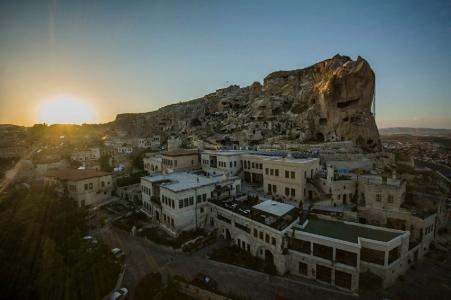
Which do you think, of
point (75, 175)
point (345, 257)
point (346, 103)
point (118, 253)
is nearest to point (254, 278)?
point (345, 257)

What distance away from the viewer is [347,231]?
2225 cm

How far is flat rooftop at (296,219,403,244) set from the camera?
20953mm

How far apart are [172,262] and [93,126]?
162649 mm

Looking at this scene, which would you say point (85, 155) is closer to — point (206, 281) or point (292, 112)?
point (206, 281)

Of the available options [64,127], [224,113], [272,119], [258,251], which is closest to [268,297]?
[258,251]

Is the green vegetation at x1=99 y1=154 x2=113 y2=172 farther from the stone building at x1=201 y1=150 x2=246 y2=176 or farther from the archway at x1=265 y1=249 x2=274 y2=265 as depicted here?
the archway at x1=265 y1=249 x2=274 y2=265

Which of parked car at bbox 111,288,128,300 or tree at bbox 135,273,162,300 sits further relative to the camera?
tree at bbox 135,273,162,300

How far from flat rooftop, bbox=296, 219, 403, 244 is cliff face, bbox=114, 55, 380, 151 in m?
32.3

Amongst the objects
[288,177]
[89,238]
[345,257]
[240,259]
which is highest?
[288,177]

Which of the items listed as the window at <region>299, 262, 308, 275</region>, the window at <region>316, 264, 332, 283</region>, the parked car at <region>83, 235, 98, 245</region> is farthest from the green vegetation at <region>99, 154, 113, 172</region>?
→ the window at <region>316, 264, 332, 283</region>

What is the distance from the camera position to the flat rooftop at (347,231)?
2095 centimetres

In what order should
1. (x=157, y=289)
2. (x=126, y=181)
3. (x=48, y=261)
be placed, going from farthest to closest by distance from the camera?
(x=126, y=181) < (x=48, y=261) < (x=157, y=289)

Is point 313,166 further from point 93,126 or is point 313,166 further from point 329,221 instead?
point 93,126

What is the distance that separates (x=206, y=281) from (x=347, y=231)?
1388 centimetres
